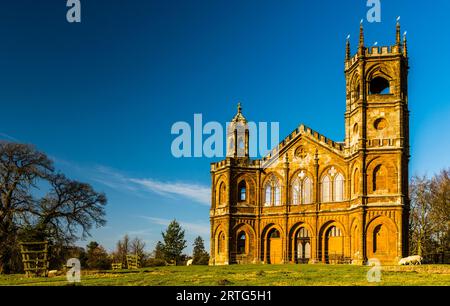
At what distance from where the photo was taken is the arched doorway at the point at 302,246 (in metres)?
56.2

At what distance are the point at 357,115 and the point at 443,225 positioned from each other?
20.5 meters

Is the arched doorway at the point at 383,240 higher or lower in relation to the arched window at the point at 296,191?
lower

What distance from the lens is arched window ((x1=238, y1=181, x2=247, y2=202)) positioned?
5947 centimetres

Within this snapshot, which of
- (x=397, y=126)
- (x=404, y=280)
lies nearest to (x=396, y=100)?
(x=397, y=126)

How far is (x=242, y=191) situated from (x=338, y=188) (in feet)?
33.1

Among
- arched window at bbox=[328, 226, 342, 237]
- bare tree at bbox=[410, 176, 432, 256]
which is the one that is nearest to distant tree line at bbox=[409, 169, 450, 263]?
bare tree at bbox=[410, 176, 432, 256]

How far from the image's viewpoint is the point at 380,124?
166ft

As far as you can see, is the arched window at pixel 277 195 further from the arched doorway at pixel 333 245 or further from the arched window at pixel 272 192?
the arched doorway at pixel 333 245

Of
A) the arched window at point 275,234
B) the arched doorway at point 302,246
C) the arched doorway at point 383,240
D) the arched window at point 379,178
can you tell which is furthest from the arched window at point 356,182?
the arched window at point 275,234

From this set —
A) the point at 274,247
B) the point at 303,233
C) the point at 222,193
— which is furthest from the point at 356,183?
the point at 222,193

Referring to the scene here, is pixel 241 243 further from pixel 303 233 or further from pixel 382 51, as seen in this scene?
pixel 382 51

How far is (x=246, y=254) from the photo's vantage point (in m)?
58.0

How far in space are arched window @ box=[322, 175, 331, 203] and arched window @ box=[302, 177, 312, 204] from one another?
1.43 m

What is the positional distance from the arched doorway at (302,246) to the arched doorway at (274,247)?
1.62 metres
